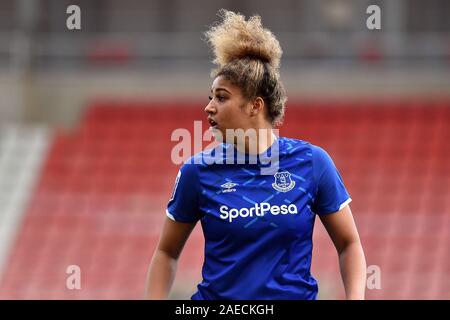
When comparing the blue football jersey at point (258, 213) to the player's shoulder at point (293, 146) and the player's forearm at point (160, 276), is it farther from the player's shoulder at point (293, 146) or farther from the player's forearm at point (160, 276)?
the player's forearm at point (160, 276)

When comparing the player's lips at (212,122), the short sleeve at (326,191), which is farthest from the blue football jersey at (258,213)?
the player's lips at (212,122)

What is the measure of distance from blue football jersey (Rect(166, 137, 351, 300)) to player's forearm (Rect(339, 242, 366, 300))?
0.43 feet

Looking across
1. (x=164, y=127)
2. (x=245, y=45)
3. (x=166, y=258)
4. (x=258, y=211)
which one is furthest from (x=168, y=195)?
(x=258, y=211)

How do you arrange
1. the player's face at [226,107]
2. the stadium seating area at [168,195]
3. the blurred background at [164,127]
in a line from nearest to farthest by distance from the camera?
the player's face at [226,107]
the stadium seating area at [168,195]
the blurred background at [164,127]

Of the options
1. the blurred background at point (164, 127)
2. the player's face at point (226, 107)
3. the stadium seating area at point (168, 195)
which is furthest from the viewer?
the blurred background at point (164, 127)

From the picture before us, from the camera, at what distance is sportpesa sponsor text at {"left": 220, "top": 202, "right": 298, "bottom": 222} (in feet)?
12.1

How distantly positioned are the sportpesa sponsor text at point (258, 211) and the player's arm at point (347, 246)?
0.19 m

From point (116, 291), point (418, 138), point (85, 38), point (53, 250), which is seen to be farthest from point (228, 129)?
point (85, 38)

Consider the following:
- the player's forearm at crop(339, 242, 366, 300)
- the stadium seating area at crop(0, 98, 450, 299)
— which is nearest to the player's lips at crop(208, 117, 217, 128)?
the player's forearm at crop(339, 242, 366, 300)

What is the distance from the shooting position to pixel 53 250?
1186 cm

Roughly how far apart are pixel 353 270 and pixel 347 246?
0.37ft

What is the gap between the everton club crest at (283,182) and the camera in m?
3.76

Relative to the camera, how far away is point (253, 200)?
3746mm
